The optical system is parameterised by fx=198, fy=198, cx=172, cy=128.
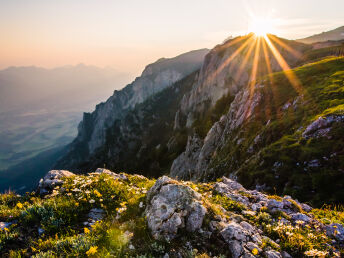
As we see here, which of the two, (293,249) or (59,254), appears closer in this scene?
(59,254)

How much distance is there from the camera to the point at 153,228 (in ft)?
19.8

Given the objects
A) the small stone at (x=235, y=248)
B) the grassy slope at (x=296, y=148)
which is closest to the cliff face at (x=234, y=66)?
the grassy slope at (x=296, y=148)

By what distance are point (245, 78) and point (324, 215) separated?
76.0m

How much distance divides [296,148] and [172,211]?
1549 centimetres

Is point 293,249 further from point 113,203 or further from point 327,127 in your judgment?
point 327,127

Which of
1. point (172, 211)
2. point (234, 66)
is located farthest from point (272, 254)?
point (234, 66)

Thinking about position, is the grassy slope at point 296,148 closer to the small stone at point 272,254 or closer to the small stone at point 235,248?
the small stone at point 272,254

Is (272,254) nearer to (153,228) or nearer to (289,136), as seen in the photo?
(153,228)

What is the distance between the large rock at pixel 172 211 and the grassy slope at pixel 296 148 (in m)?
10.2

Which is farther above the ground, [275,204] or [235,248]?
[235,248]

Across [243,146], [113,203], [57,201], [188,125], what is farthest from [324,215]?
[188,125]

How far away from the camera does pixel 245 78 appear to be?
257ft

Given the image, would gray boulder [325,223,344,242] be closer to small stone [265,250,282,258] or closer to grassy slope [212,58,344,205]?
small stone [265,250,282,258]

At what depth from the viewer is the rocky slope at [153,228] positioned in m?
5.54
